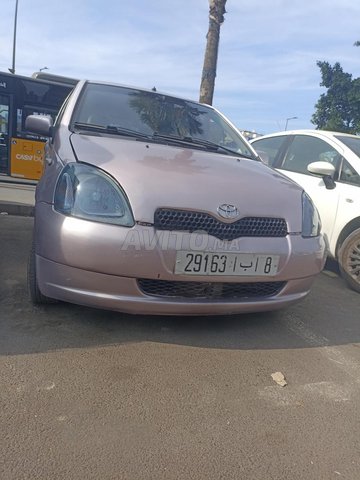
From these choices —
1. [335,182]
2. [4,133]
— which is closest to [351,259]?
[335,182]

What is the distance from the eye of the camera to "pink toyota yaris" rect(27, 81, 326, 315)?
2625mm

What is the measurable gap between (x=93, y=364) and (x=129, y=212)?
2.84 feet

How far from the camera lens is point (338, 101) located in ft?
102

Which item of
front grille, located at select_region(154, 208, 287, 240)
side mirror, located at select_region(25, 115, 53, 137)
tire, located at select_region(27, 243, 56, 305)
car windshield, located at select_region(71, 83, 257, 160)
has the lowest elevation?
tire, located at select_region(27, 243, 56, 305)

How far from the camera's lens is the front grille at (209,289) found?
9.04 ft

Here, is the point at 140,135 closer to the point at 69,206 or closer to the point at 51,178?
the point at 51,178

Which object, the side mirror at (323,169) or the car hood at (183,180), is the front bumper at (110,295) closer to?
the car hood at (183,180)

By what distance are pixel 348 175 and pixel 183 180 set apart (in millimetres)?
2684

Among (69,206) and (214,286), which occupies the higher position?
(69,206)

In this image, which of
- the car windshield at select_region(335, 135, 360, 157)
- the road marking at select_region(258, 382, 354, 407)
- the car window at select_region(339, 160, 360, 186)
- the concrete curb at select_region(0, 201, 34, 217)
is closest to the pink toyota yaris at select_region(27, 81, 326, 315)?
the road marking at select_region(258, 382, 354, 407)

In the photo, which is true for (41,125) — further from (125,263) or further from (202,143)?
(125,263)

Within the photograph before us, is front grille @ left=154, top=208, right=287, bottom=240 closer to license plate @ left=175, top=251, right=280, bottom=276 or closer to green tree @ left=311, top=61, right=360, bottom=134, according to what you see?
license plate @ left=175, top=251, right=280, bottom=276

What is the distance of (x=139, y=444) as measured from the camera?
6.61ft

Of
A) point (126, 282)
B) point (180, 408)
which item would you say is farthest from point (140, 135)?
point (180, 408)
